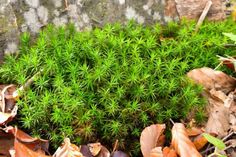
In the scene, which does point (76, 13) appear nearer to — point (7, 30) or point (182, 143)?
point (7, 30)

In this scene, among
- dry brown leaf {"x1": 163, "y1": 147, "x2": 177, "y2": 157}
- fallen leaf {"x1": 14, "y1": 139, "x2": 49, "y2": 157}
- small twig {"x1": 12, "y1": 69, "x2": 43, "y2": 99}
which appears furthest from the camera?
small twig {"x1": 12, "y1": 69, "x2": 43, "y2": 99}

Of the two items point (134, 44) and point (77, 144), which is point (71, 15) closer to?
point (134, 44)

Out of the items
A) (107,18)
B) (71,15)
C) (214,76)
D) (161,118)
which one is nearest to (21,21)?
(71,15)

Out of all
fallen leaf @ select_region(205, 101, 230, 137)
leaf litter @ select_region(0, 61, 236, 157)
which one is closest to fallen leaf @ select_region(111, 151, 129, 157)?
leaf litter @ select_region(0, 61, 236, 157)

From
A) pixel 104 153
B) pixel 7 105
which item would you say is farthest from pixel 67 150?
pixel 7 105

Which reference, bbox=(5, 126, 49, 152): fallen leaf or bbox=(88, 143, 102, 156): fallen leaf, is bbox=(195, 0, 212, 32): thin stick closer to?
bbox=(88, 143, 102, 156): fallen leaf

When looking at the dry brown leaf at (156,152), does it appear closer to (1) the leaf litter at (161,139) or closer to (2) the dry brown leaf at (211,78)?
(1) the leaf litter at (161,139)

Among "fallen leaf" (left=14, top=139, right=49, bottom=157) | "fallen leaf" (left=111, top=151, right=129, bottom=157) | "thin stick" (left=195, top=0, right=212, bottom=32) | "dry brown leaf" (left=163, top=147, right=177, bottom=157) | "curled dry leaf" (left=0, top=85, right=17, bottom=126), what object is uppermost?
"thin stick" (left=195, top=0, right=212, bottom=32)
